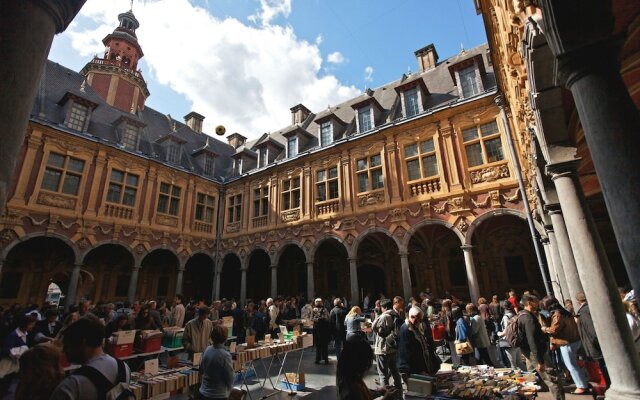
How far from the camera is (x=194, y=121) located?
76.8 ft

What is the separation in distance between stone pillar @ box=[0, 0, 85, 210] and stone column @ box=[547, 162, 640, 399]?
16.1 feet

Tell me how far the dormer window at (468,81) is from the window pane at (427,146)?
7.05 ft

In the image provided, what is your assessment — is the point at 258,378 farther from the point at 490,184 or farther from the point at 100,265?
the point at 100,265

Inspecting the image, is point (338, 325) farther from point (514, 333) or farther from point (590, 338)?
point (590, 338)

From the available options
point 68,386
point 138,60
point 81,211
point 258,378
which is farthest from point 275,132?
point 68,386

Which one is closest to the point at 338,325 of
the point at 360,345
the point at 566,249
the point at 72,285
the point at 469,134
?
the point at 566,249

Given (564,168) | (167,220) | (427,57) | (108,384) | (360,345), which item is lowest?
(108,384)

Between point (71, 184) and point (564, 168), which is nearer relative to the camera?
point (564, 168)

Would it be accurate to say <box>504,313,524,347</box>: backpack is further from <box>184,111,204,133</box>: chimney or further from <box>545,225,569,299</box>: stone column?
<box>184,111,204,133</box>: chimney

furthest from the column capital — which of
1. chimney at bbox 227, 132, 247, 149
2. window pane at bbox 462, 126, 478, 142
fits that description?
chimney at bbox 227, 132, 247, 149

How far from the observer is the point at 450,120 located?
39.3ft

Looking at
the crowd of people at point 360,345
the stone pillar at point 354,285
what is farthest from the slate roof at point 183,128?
the crowd of people at point 360,345

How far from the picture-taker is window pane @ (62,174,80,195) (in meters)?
13.2

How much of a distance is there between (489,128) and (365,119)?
214 inches
